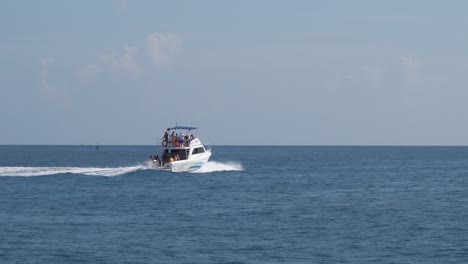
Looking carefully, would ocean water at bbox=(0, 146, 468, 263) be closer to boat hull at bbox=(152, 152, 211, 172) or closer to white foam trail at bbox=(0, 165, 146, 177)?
boat hull at bbox=(152, 152, 211, 172)

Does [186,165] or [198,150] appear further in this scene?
[198,150]

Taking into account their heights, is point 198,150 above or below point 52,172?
above

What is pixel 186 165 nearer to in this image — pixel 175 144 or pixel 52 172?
pixel 175 144

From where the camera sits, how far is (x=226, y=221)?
44031 mm

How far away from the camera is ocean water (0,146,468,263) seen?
111ft

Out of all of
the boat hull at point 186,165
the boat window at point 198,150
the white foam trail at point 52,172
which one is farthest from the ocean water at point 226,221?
the boat window at point 198,150

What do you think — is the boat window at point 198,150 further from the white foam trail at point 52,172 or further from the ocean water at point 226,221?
the ocean water at point 226,221

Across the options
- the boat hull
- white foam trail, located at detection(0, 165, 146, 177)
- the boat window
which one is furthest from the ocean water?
the boat window

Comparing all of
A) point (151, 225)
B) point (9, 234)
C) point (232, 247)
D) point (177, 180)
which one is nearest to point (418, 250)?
point (232, 247)

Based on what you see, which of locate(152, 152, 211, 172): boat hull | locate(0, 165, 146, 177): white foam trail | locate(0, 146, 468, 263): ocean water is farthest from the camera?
locate(0, 165, 146, 177): white foam trail

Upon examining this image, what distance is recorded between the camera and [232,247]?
3544 cm

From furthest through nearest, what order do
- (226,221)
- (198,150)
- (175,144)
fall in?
1. (198,150)
2. (175,144)
3. (226,221)

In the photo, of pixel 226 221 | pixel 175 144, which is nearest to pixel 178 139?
pixel 175 144

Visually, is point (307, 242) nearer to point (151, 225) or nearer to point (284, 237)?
point (284, 237)
